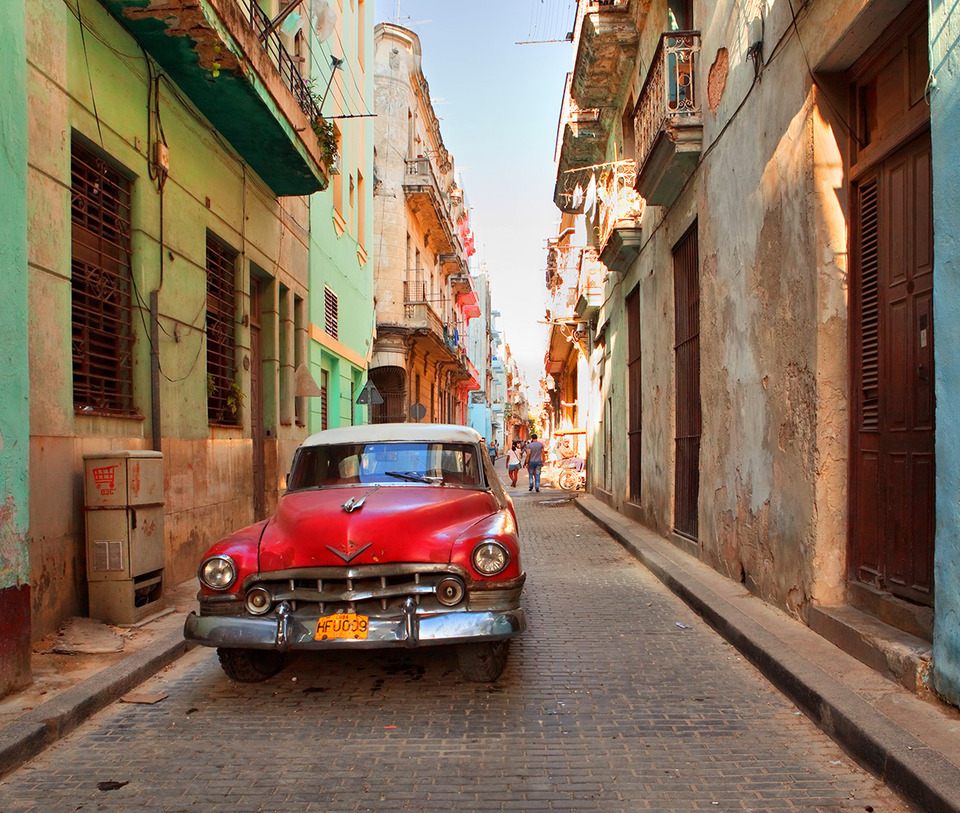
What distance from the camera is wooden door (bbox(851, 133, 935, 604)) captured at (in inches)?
181

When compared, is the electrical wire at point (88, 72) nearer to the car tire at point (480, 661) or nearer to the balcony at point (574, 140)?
the car tire at point (480, 661)

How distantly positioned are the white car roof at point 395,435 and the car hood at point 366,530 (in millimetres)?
806

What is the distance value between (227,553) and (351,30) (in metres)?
15.3

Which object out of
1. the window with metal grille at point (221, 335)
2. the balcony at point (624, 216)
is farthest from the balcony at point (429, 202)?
the window with metal grille at point (221, 335)

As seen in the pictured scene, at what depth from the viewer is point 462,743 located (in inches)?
152

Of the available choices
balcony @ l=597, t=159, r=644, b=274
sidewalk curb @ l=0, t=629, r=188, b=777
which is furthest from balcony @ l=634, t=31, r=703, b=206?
sidewalk curb @ l=0, t=629, r=188, b=777

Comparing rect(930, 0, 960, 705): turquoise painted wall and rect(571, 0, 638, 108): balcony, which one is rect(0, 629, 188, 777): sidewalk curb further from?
rect(571, 0, 638, 108): balcony

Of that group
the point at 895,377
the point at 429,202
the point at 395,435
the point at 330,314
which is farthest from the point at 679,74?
the point at 429,202

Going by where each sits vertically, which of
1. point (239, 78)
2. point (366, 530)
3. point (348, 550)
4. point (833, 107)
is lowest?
point (348, 550)

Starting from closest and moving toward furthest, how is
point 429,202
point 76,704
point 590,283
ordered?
point 76,704 → point 590,283 → point 429,202

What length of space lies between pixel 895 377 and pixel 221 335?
7.68 metres

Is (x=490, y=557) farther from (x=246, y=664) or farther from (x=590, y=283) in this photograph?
(x=590, y=283)

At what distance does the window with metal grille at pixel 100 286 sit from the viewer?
657cm

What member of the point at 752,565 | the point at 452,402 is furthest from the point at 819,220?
the point at 452,402
